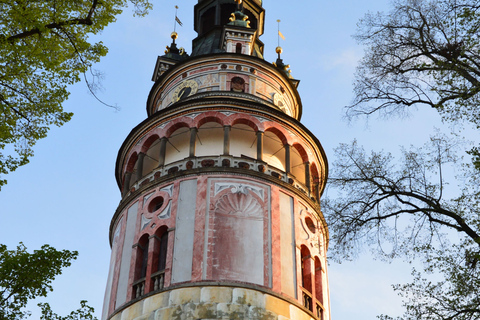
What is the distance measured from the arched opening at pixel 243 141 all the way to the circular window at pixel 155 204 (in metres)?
3.14

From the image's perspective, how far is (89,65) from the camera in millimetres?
13812

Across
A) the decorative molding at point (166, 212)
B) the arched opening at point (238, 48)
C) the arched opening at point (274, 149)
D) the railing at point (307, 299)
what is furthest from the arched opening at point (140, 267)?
the arched opening at point (238, 48)

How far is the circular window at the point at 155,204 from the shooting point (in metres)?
23.7

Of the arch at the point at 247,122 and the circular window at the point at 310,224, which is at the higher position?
the arch at the point at 247,122

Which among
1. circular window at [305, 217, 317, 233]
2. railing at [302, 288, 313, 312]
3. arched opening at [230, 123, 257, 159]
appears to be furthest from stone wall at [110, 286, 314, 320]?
arched opening at [230, 123, 257, 159]

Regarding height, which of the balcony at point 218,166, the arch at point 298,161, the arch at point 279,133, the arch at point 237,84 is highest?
the arch at point 237,84

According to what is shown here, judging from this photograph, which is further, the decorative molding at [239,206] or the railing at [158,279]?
the decorative molding at [239,206]

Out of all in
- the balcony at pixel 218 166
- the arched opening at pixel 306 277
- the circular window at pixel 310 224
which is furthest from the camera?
the circular window at pixel 310 224

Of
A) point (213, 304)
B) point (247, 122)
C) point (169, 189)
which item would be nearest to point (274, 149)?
point (247, 122)

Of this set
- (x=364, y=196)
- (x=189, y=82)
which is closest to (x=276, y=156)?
(x=189, y=82)

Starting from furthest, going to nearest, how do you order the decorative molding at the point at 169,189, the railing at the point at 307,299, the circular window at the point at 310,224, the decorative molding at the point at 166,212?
the circular window at the point at 310,224 → the decorative molding at the point at 169,189 → the decorative molding at the point at 166,212 → the railing at the point at 307,299

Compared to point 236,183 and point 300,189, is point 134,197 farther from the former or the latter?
point 300,189

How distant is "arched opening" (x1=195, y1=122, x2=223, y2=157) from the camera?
25.0 m

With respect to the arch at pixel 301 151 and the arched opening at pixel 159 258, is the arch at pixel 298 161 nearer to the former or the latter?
the arch at pixel 301 151
